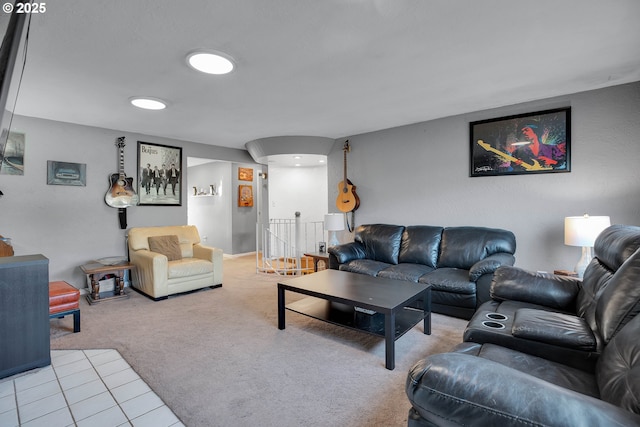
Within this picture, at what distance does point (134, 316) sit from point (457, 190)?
4069 millimetres

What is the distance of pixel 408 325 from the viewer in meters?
2.47

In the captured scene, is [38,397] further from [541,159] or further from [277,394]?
[541,159]

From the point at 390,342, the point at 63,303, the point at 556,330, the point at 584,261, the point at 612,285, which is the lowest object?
the point at 390,342

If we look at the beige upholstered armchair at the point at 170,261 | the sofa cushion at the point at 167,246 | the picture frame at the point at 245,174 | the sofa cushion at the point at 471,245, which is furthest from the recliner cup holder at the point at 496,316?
the picture frame at the point at 245,174

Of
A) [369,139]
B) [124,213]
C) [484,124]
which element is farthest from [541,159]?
[124,213]

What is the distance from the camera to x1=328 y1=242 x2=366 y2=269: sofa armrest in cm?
390

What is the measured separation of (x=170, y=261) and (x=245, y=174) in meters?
3.48

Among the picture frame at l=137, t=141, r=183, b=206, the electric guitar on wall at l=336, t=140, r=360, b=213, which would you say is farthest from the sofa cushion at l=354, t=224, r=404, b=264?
the picture frame at l=137, t=141, r=183, b=206

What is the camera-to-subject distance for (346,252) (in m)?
3.98

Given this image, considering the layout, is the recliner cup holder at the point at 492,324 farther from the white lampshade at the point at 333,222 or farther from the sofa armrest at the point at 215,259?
the sofa armrest at the point at 215,259

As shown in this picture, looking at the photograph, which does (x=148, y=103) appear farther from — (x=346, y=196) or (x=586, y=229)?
(x=586, y=229)

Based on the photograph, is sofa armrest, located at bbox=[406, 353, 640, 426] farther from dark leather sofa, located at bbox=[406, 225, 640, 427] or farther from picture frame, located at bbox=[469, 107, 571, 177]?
picture frame, located at bbox=[469, 107, 571, 177]

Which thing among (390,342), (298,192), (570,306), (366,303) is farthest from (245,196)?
(570,306)

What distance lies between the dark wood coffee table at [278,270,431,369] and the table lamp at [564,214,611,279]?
1.36m
